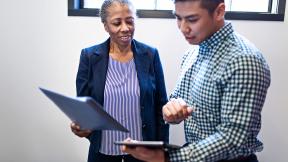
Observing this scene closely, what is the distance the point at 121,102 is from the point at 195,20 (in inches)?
23.3

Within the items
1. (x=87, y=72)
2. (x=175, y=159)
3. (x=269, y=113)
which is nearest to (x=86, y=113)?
(x=175, y=159)

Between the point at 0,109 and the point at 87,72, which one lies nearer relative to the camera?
the point at 87,72

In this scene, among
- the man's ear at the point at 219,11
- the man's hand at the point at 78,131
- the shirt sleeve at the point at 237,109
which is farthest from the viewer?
the man's hand at the point at 78,131

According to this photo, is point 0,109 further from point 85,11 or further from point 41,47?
point 85,11

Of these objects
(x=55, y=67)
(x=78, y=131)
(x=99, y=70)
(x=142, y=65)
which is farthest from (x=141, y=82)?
(x=55, y=67)

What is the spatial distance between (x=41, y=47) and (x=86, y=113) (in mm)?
1156

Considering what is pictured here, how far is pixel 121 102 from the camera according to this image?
143cm

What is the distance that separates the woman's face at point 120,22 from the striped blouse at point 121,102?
0.44ft

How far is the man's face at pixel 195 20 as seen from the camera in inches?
38.0

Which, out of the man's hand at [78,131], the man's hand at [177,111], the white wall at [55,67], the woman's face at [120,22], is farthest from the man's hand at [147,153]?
the white wall at [55,67]

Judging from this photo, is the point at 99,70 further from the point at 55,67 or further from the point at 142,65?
the point at 55,67

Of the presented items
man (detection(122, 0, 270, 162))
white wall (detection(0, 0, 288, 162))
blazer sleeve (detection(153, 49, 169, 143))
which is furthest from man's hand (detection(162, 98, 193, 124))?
white wall (detection(0, 0, 288, 162))

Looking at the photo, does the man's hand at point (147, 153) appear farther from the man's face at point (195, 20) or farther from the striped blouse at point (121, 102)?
the striped blouse at point (121, 102)

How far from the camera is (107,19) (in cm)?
147
